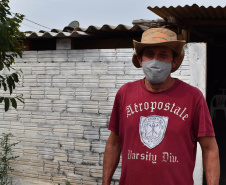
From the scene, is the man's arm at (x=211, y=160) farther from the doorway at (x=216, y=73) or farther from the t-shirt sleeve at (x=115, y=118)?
the doorway at (x=216, y=73)

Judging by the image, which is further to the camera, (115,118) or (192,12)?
(192,12)

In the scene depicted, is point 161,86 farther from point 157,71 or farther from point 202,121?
point 202,121

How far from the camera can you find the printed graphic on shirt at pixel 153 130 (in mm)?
2033

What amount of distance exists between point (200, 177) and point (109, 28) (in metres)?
2.35

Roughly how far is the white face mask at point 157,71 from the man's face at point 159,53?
3 centimetres

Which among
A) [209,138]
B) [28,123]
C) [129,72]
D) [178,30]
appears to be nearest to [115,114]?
[209,138]

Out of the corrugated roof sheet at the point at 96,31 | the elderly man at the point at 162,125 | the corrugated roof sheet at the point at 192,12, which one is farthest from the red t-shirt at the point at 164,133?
the corrugated roof sheet at the point at 192,12

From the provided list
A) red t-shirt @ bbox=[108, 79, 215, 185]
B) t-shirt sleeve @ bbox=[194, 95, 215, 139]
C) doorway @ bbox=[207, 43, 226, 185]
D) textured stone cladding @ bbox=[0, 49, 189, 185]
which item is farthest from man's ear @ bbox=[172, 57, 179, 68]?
doorway @ bbox=[207, 43, 226, 185]

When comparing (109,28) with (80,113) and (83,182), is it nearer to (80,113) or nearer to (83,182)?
(80,113)

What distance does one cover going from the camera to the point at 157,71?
6.99ft

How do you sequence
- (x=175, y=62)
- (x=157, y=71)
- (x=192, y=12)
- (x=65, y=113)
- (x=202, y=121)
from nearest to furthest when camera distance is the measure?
(x=202, y=121) → (x=157, y=71) → (x=175, y=62) → (x=65, y=113) → (x=192, y=12)

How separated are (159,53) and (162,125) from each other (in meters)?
0.44

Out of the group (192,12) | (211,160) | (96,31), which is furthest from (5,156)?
(211,160)

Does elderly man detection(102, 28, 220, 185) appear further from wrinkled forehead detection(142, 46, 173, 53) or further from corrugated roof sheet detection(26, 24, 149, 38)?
corrugated roof sheet detection(26, 24, 149, 38)
